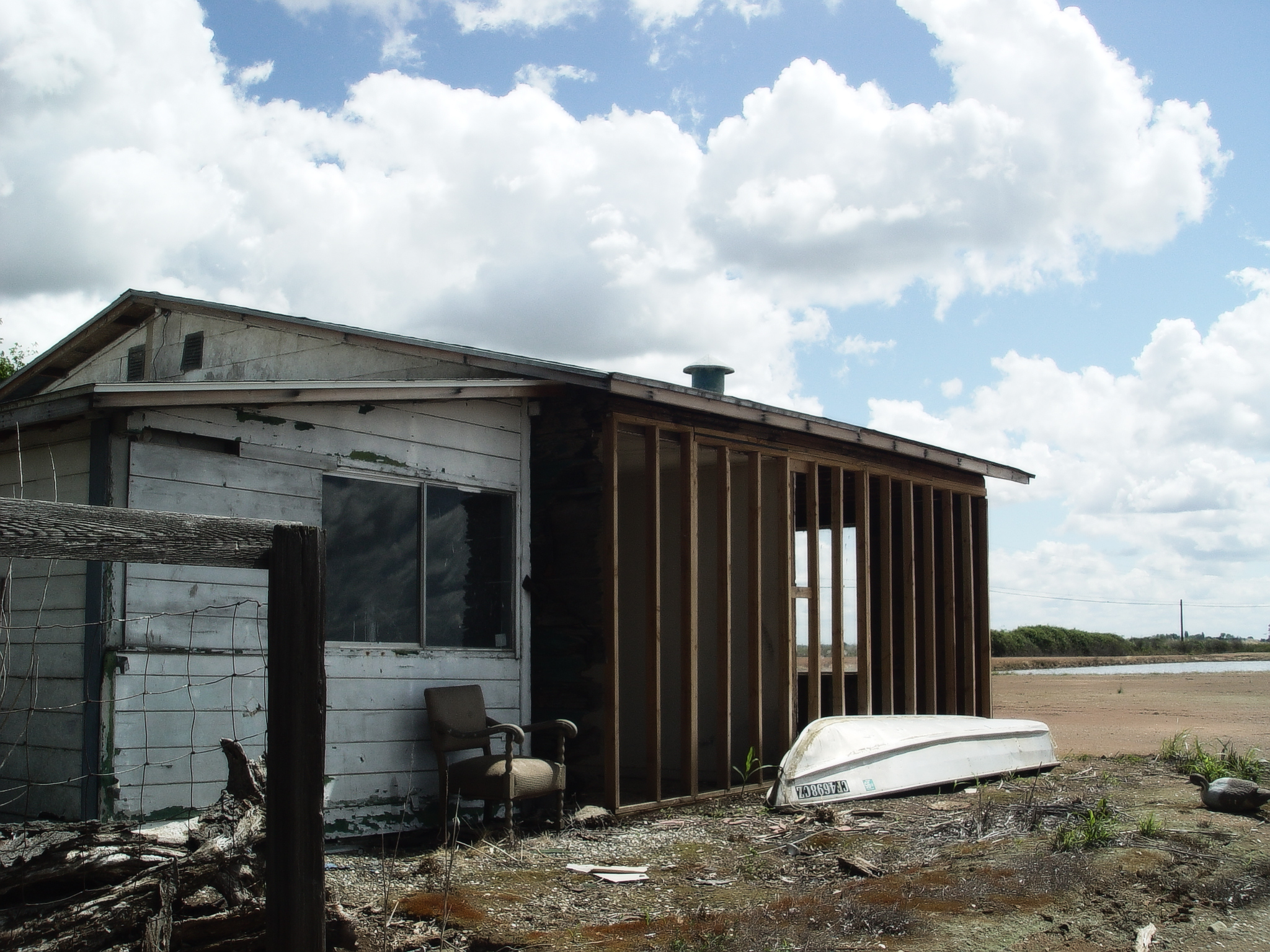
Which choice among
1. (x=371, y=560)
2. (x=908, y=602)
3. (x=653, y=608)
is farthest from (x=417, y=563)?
(x=908, y=602)

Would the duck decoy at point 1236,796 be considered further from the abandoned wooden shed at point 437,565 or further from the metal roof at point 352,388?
the metal roof at point 352,388

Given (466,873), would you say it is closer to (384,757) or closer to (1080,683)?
(384,757)

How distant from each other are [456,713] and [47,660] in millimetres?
2440

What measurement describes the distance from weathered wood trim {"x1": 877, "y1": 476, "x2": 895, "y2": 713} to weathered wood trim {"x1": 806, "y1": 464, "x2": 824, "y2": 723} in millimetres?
1108

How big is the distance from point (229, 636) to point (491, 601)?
209 cm

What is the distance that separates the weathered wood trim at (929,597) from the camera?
11.0 metres

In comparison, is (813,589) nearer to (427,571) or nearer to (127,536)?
(427,571)

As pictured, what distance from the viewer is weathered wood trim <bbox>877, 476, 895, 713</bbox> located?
10469 millimetres

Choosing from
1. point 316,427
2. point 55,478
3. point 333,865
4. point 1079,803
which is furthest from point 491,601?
point 1079,803

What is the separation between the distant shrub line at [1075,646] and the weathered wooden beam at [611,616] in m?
38.0

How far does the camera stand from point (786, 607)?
9297 mm

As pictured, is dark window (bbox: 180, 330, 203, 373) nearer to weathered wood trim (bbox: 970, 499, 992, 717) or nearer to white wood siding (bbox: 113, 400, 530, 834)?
white wood siding (bbox: 113, 400, 530, 834)

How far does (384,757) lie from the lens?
22.3 feet

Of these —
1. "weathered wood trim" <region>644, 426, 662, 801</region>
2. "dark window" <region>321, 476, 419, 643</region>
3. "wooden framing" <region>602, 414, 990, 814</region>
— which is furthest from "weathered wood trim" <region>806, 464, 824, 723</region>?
"dark window" <region>321, 476, 419, 643</region>
